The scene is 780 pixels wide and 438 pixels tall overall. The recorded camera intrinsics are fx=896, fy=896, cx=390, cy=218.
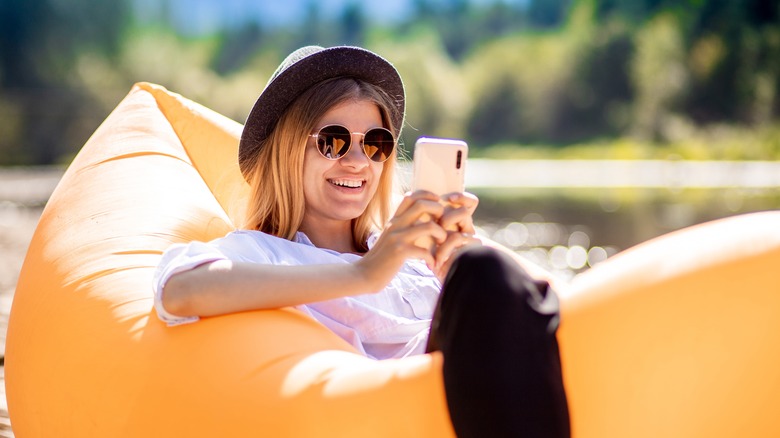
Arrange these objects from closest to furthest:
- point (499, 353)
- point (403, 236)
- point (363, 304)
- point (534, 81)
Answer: point (499, 353)
point (403, 236)
point (363, 304)
point (534, 81)

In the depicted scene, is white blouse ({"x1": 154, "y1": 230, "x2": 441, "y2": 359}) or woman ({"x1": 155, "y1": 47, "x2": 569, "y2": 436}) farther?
white blouse ({"x1": 154, "y1": 230, "x2": 441, "y2": 359})

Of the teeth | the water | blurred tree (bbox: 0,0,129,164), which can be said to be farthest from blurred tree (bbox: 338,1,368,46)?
the teeth

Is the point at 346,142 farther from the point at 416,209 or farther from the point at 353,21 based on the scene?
the point at 353,21

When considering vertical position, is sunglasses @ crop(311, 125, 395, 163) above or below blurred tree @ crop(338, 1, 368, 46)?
below

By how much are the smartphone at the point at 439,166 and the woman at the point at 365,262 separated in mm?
24

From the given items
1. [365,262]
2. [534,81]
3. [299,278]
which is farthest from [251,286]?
[534,81]

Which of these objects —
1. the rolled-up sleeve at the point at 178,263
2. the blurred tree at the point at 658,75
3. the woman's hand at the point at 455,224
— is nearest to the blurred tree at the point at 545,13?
the blurred tree at the point at 658,75

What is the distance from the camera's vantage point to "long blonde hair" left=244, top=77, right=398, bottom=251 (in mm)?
1871

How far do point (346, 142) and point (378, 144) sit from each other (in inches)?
2.8

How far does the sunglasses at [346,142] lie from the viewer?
Result: 1812mm

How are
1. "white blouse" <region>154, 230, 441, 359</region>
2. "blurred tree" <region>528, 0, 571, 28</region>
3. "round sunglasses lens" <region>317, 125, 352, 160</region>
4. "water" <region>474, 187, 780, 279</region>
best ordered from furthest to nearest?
"blurred tree" <region>528, 0, 571, 28</region>, "water" <region>474, 187, 780, 279</region>, "round sunglasses lens" <region>317, 125, 352, 160</region>, "white blouse" <region>154, 230, 441, 359</region>

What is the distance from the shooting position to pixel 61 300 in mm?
1844

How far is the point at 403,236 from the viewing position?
144 centimetres

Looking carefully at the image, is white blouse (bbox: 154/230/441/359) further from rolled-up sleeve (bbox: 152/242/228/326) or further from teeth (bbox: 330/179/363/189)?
teeth (bbox: 330/179/363/189)
